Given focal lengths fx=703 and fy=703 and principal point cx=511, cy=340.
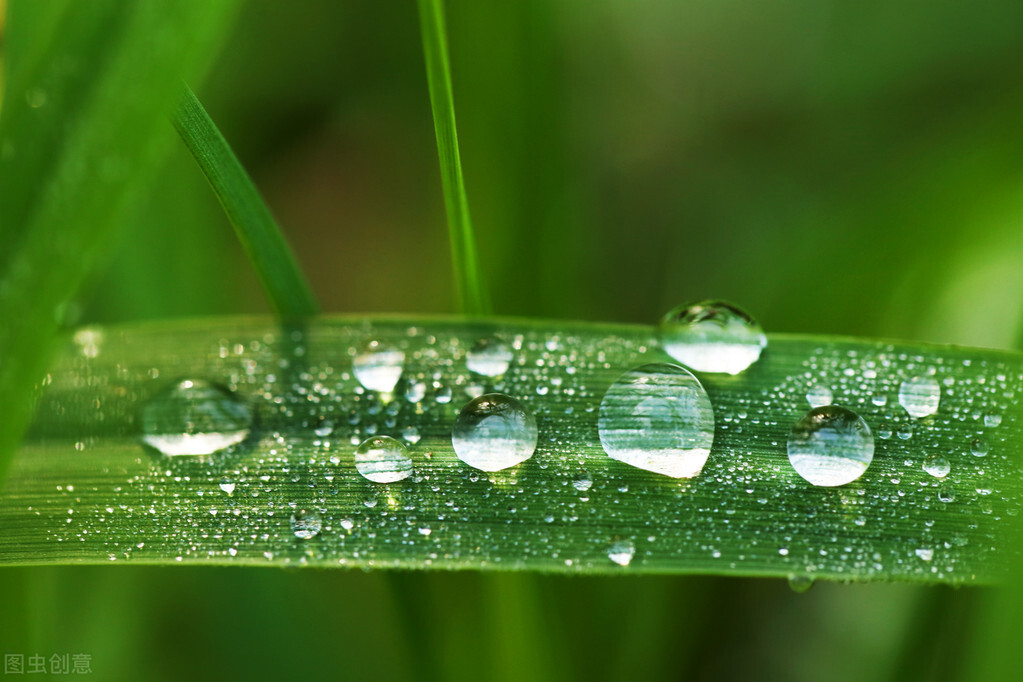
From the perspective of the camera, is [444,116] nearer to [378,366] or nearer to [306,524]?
[378,366]

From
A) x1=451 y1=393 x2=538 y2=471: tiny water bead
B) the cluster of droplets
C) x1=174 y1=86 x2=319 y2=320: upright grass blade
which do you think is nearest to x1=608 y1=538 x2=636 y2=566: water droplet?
the cluster of droplets

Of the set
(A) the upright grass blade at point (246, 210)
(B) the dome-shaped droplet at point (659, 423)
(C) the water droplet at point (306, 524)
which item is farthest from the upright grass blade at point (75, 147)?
(B) the dome-shaped droplet at point (659, 423)

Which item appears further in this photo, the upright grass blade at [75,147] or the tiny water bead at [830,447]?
the tiny water bead at [830,447]

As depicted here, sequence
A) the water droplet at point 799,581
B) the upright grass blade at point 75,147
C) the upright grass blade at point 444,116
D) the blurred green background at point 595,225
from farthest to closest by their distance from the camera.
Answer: the blurred green background at point 595,225, the upright grass blade at point 444,116, the water droplet at point 799,581, the upright grass blade at point 75,147

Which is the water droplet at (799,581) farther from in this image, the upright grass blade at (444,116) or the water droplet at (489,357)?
the upright grass blade at (444,116)

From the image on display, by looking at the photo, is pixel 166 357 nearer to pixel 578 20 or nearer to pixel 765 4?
pixel 578 20

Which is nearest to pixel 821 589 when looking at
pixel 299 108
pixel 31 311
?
pixel 31 311
